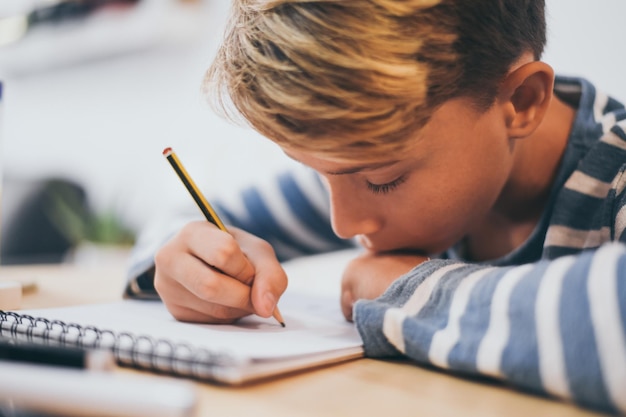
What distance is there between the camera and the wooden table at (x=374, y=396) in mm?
280

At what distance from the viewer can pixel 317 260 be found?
143 cm

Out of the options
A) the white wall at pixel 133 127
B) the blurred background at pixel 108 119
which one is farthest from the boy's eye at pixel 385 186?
the white wall at pixel 133 127

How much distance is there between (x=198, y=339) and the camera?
0.38m

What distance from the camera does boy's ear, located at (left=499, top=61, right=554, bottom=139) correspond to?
509 mm

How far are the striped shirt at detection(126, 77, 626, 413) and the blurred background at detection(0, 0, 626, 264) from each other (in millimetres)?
514

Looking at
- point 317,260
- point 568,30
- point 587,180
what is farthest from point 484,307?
point 317,260

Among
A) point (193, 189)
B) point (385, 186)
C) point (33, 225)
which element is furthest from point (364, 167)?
point (33, 225)

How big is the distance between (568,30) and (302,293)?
660 millimetres

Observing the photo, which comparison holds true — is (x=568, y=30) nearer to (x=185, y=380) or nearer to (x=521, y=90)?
(x=521, y=90)

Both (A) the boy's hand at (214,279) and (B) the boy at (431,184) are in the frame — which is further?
(A) the boy's hand at (214,279)

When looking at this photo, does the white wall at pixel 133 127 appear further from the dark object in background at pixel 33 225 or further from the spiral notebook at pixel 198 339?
the spiral notebook at pixel 198 339

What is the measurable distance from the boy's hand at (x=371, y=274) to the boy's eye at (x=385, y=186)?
0.21ft

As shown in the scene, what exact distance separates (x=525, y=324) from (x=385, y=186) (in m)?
0.20

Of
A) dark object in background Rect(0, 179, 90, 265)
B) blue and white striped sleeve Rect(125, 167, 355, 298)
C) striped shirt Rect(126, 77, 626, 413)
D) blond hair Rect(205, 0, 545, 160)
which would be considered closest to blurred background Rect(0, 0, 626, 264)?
dark object in background Rect(0, 179, 90, 265)
